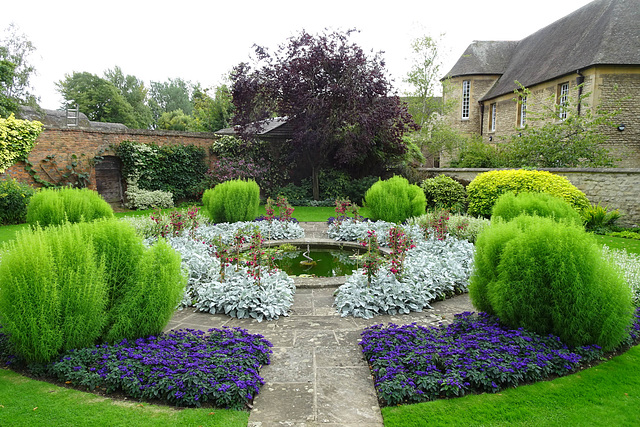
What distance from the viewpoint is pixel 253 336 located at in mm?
3854

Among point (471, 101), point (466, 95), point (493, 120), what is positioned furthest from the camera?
point (466, 95)

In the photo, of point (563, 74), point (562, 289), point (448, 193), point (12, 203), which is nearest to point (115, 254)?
point (562, 289)

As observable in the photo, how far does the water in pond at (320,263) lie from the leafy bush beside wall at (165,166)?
9622mm

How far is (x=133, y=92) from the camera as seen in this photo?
52.6m

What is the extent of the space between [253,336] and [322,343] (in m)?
0.70

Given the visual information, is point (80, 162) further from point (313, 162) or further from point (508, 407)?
point (508, 407)

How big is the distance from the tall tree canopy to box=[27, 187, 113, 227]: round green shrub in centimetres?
893

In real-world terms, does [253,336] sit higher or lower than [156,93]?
lower

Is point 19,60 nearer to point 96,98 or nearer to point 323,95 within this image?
point 96,98

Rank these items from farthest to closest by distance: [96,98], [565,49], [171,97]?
[171,97] < [96,98] < [565,49]

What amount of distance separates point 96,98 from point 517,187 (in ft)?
148

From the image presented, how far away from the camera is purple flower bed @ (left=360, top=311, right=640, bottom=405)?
3.02m

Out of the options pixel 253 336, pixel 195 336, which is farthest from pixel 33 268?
pixel 253 336

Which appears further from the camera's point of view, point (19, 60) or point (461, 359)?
point (19, 60)
